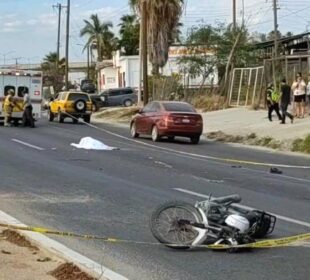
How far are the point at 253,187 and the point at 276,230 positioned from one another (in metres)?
4.59

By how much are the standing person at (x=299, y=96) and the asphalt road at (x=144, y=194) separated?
6.32 m

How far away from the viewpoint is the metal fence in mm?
38531

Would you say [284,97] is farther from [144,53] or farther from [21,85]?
[144,53]

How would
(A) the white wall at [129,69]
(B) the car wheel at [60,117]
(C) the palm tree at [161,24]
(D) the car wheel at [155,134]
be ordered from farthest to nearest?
(A) the white wall at [129,69], (C) the palm tree at [161,24], (B) the car wheel at [60,117], (D) the car wheel at [155,134]

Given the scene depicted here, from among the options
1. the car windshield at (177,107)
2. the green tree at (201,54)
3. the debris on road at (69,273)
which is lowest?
the debris on road at (69,273)

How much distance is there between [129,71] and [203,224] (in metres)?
68.1

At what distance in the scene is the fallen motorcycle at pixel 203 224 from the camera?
7.96 m

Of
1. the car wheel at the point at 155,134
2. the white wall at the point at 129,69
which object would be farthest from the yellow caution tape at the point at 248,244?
the white wall at the point at 129,69

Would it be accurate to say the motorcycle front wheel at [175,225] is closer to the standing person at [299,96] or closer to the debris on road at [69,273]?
the debris on road at [69,273]

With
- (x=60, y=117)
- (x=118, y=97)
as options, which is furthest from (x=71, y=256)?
(x=118, y=97)

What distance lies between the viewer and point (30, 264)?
6.96 m

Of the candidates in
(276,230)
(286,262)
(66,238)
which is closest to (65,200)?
(66,238)

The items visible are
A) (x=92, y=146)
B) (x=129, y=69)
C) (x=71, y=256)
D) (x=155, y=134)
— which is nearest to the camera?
(x=71, y=256)

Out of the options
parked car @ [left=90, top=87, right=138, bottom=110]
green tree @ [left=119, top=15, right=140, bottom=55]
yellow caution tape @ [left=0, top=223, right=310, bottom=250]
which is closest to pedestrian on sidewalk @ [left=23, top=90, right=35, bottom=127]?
parked car @ [left=90, top=87, right=138, bottom=110]
